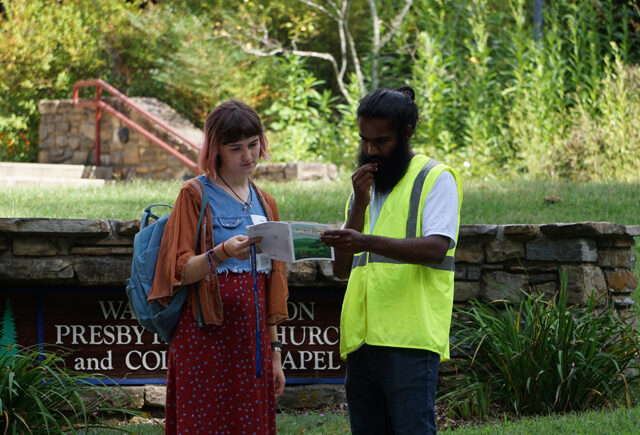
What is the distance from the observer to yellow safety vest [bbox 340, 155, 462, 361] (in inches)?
103

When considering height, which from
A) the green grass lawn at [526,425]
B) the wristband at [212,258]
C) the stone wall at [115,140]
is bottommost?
the green grass lawn at [526,425]

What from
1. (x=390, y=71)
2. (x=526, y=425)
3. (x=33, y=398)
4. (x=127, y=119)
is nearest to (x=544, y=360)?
(x=526, y=425)

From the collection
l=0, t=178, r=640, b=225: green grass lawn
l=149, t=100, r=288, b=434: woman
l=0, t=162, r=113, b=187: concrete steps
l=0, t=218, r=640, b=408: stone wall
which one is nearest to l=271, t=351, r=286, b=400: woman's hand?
l=149, t=100, r=288, b=434: woman

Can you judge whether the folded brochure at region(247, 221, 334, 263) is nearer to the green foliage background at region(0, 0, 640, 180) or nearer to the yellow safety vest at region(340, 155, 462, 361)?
the yellow safety vest at region(340, 155, 462, 361)

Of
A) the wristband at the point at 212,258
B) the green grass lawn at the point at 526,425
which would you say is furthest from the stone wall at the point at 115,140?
the wristband at the point at 212,258

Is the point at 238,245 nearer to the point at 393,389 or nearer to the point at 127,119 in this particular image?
the point at 393,389

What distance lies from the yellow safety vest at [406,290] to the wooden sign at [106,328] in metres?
2.20

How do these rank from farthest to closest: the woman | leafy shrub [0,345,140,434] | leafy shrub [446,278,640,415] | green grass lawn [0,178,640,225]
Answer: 1. green grass lawn [0,178,640,225]
2. leafy shrub [446,278,640,415]
3. leafy shrub [0,345,140,434]
4. the woman

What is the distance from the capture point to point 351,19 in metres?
16.0

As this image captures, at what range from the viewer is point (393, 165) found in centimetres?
274

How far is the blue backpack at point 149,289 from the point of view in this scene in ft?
9.80

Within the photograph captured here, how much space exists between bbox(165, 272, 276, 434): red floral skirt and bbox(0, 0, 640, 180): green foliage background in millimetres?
7601

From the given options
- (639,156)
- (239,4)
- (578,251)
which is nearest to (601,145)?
(639,156)

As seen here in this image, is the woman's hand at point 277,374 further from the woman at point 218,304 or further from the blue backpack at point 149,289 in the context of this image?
the blue backpack at point 149,289
